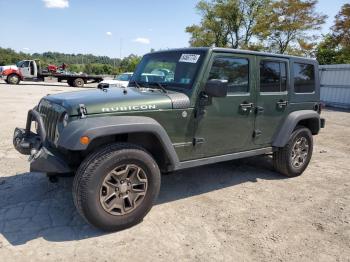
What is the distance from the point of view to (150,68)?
4539mm

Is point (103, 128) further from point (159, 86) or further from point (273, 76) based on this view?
point (273, 76)

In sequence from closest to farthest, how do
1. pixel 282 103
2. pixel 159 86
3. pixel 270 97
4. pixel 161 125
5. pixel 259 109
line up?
pixel 161 125 < pixel 159 86 < pixel 259 109 < pixel 270 97 < pixel 282 103

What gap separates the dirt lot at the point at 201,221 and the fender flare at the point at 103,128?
0.93m

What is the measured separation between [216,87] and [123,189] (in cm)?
149

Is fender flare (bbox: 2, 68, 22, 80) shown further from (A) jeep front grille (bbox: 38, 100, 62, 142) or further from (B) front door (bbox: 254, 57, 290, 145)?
(B) front door (bbox: 254, 57, 290, 145)

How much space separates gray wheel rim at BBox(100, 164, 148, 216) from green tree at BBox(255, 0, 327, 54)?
86.5ft

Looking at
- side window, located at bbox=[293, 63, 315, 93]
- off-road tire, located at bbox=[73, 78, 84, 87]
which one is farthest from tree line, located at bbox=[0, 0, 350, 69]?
side window, located at bbox=[293, 63, 315, 93]

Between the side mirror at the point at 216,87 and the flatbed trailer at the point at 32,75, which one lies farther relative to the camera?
the flatbed trailer at the point at 32,75

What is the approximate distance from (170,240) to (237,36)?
30.3 m

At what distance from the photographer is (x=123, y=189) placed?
130 inches

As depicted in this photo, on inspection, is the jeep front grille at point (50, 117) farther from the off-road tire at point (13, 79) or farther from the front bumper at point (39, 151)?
the off-road tire at point (13, 79)

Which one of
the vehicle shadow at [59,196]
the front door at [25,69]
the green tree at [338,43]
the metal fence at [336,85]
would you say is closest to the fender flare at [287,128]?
the vehicle shadow at [59,196]

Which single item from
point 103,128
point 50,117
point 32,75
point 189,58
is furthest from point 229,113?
point 32,75

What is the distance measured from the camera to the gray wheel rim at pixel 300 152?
5188mm
